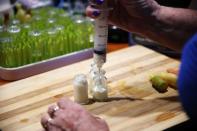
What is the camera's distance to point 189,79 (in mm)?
627

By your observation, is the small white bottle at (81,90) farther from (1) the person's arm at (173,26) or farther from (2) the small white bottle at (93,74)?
(1) the person's arm at (173,26)

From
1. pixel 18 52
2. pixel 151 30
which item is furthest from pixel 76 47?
pixel 151 30

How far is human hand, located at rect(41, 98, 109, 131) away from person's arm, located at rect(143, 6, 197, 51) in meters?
0.32

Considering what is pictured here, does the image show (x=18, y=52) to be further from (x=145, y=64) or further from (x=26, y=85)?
(x=145, y=64)

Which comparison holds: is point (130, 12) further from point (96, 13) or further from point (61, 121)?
point (61, 121)

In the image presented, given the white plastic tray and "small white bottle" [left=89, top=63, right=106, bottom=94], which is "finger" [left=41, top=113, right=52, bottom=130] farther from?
the white plastic tray

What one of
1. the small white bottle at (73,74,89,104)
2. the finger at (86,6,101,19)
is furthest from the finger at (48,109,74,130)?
the finger at (86,6,101,19)

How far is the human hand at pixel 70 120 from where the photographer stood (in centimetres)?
85

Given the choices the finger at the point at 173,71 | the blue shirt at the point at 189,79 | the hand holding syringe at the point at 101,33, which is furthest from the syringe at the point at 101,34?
the blue shirt at the point at 189,79

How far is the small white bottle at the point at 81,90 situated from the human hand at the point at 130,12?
172 mm

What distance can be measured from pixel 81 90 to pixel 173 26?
30 cm

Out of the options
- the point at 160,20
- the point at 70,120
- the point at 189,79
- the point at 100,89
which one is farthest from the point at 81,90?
the point at 189,79

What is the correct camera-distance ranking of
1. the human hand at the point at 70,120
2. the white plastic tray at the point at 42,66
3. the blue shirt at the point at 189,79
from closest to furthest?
the blue shirt at the point at 189,79
the human hand at the point at 70,120
the white plastic tray at the point at 42,66

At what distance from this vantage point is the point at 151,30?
43.0 inches
